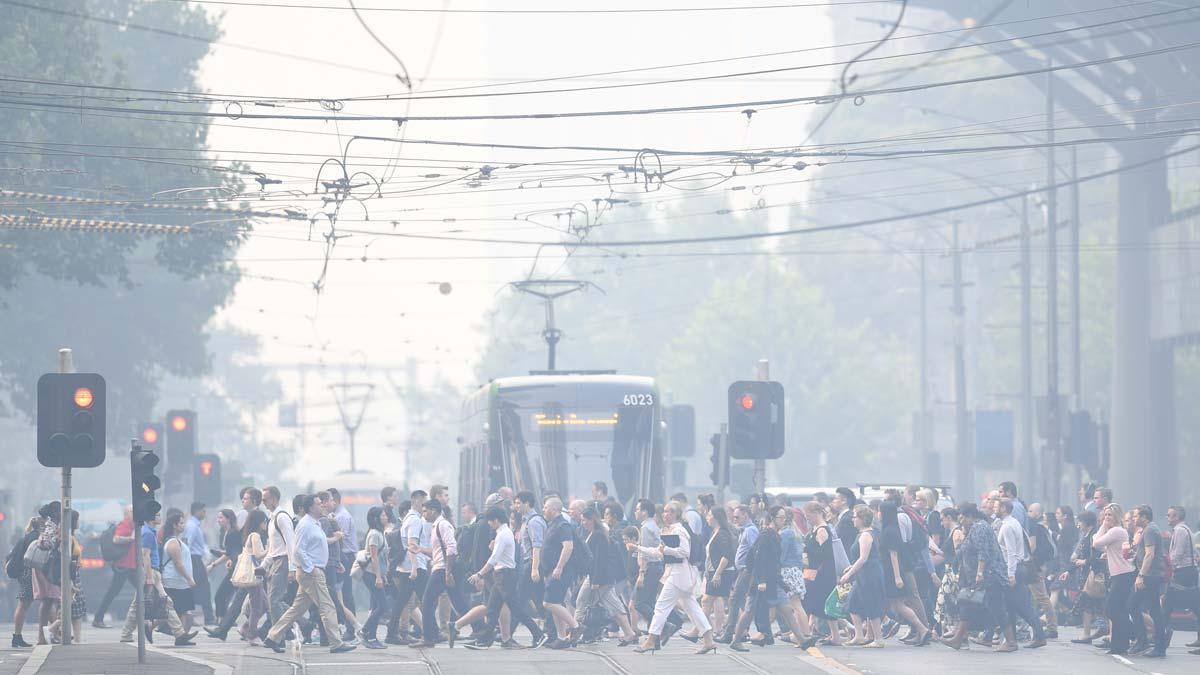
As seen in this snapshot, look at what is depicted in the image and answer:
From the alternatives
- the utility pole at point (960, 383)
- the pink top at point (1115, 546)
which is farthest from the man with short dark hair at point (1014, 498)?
the utility pole at point (960, 383)

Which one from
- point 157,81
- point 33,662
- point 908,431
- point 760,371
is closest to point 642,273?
point 908,431

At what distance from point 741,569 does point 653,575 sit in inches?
43.4

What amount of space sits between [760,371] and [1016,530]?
5.74 m

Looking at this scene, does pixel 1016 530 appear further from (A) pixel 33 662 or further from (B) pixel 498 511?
(A) pixel 33 662

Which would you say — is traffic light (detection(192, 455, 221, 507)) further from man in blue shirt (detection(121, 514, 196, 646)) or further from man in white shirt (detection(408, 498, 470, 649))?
man in white shirt (detection(408, 498, 470, 649))

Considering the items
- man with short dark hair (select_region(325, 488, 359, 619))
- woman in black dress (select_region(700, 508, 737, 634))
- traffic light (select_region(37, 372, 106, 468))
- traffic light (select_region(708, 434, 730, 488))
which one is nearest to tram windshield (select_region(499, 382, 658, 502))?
traffic light (select_region(708, 434, 730, 488))

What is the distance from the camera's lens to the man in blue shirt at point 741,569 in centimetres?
2122

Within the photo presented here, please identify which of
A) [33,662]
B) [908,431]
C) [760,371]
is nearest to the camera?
[33,662]

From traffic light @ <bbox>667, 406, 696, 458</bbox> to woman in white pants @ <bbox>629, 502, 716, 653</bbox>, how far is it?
8.95 m

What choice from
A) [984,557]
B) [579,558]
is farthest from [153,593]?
[984,557]

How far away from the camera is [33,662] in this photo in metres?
17.9

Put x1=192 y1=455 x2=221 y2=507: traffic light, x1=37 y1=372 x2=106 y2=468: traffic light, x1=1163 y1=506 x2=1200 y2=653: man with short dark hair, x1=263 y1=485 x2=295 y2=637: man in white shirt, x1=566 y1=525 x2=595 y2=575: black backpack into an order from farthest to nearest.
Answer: x1=192 y1=455 x2=221 y2=507: traffic light
x1=566 y1=525 x2=595 y2=575: black backpack
x1=1163 y1=506 x2=1200 y2=653: man with short dark hair
x1=263 y1=485 x2=295 y2=637: man in white shirt
x1=37 y1=372 x2=106 y2=468: traffic light

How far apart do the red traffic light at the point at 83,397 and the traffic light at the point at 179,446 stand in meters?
12.3

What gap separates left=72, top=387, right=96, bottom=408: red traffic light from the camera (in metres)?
18.4
